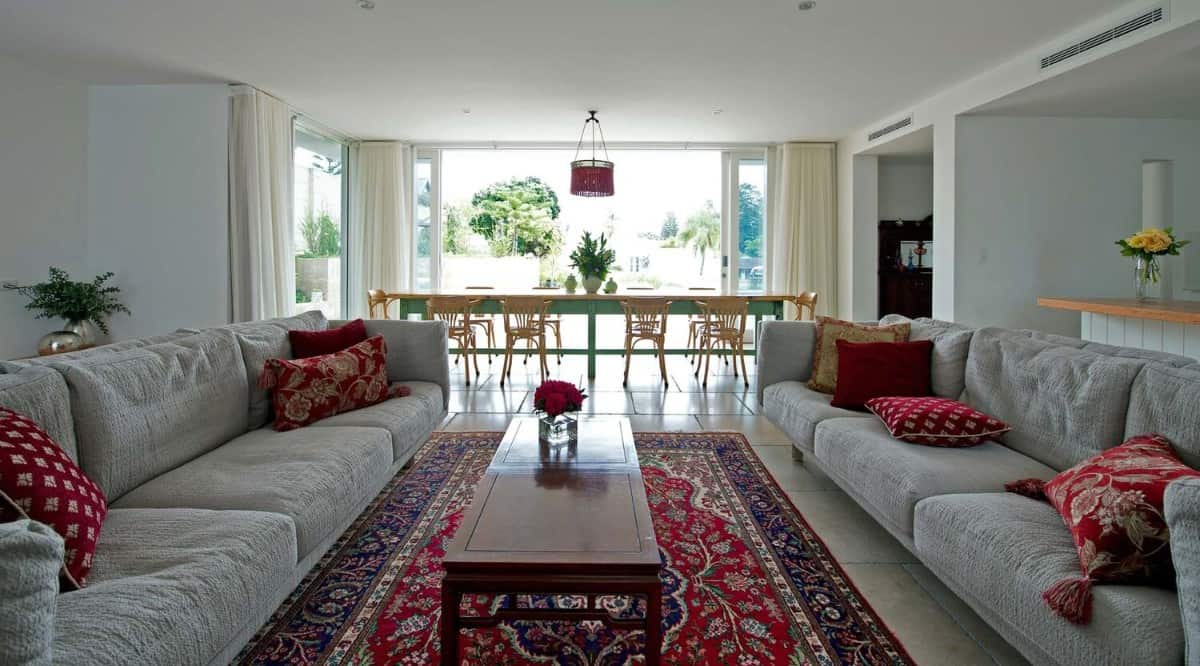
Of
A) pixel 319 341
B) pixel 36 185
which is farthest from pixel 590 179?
pixel 36 185

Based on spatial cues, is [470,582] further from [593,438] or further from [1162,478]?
[1162,478]

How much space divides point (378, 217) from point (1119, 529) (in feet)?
26.8

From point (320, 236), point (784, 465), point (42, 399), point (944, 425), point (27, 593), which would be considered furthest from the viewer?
point (320, 236)

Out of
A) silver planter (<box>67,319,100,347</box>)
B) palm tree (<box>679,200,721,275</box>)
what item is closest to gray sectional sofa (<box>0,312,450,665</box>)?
silver planter (<box>67,319,100,347</box>)

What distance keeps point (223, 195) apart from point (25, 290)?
1.67 m

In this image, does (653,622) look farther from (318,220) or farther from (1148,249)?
(318,220)

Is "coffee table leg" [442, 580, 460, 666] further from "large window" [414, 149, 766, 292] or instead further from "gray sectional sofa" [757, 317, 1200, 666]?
"large window" [414, 149, 766, 292]

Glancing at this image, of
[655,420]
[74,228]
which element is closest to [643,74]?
[655,420]

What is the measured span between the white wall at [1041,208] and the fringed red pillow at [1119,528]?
4.85 m

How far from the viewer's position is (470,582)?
1.53 metres

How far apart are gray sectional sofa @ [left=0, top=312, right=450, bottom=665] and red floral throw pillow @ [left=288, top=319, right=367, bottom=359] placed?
0.13 m

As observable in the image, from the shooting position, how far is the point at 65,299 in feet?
17.5

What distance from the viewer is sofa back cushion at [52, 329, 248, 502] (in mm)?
1887

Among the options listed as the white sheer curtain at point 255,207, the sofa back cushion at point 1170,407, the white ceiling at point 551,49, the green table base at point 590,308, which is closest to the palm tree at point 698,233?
the white ceiling at point 551,49
